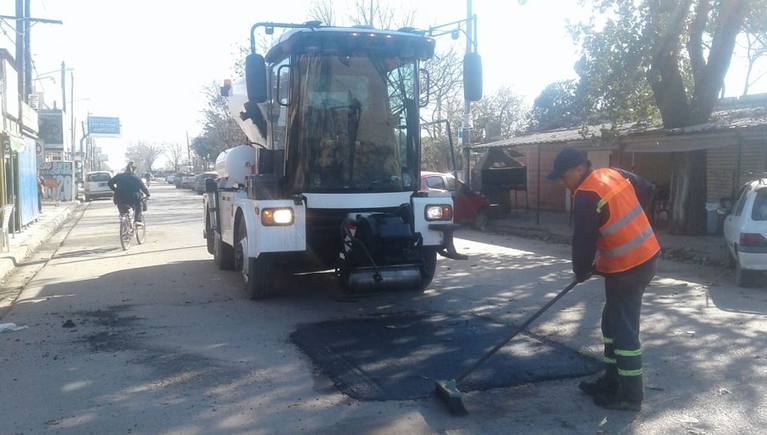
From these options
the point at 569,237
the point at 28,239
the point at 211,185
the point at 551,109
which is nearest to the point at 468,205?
the point at 569,237

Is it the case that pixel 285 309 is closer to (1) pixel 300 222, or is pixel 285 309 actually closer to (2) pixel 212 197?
(1) pixel 300 222

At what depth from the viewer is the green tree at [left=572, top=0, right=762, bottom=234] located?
625 inches

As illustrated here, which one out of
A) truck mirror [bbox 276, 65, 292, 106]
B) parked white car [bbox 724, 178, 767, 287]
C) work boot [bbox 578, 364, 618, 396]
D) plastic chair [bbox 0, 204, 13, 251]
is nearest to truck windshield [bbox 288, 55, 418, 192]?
truck mirror [bbox 276, 65, 292, 106]

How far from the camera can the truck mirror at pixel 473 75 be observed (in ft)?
28.7

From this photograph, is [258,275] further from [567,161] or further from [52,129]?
[52,129]

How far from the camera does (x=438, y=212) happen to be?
8.74 meters

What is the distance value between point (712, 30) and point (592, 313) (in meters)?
12.5

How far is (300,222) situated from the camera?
8.38 metres

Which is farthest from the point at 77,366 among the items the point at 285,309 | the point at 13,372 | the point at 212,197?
the point at 212,197

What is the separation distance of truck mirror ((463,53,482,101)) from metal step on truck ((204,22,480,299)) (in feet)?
1.68

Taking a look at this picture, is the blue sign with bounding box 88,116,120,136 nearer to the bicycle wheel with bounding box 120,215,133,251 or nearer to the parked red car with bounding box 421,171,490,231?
the parked red car with bounding box 421,171,490,231

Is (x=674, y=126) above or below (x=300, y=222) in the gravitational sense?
above

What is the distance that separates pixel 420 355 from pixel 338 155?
3.04 metres

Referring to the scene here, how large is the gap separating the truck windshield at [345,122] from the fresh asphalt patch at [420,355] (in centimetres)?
175
